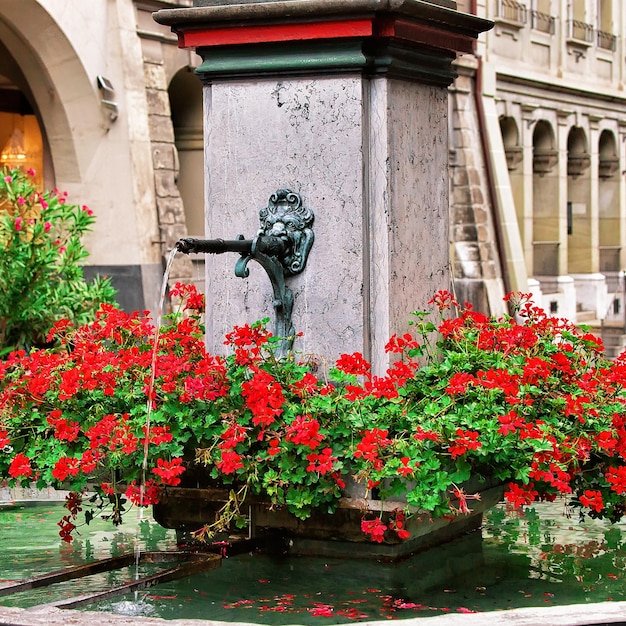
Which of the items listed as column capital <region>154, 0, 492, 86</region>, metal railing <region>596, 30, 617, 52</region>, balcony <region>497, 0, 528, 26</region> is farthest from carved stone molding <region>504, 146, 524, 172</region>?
column capital <region>154, 0, 492, 86</region>

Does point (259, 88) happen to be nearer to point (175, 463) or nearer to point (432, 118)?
point (432, 118)

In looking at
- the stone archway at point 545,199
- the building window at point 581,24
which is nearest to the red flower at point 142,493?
the stone archway at point 545,199

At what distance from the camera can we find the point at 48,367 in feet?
20.4

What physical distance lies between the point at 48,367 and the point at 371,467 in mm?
1612

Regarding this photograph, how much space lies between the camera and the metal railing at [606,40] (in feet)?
106

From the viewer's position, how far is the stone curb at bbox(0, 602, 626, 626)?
4109mm

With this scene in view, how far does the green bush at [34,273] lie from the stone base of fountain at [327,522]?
601 centimetres

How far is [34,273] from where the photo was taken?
12.5 m

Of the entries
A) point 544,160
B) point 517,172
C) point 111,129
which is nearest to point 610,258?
point 544,160

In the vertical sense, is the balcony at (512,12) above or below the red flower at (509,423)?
above

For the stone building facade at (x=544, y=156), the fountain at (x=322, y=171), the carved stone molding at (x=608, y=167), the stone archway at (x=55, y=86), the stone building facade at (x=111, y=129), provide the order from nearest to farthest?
the fountain at (x=322, y=171), the stone archway at (x=55, y=86), the stone building facade at (x=111, y=129), the stone building facade at (x=544, y=156), the carved stone molding at (x=608, y=167)

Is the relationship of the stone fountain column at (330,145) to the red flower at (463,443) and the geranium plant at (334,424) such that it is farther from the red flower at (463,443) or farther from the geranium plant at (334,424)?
the red flower at (463,443)

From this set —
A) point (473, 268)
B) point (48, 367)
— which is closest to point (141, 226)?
point (473, 268)

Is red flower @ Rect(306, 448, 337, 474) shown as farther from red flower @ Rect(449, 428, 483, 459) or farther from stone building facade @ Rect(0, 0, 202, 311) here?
stone building facade @ Rect(0, 0, 202, 311)
